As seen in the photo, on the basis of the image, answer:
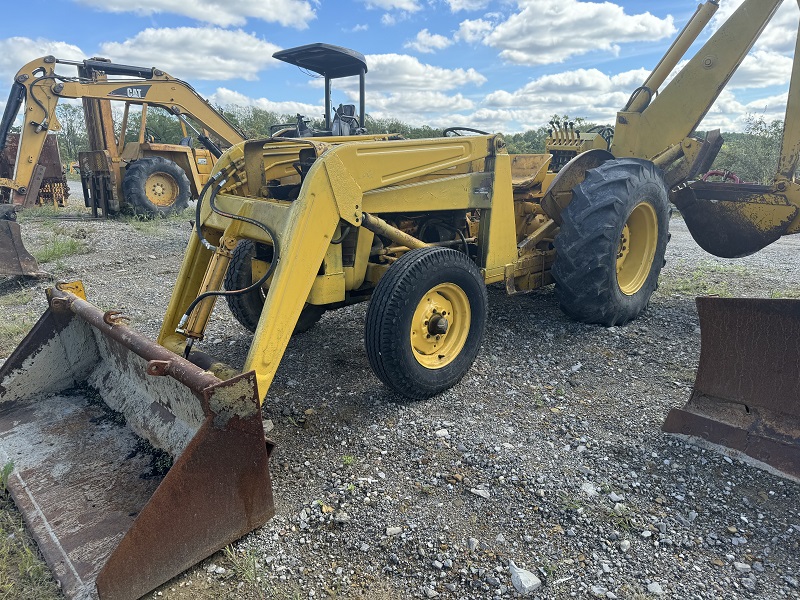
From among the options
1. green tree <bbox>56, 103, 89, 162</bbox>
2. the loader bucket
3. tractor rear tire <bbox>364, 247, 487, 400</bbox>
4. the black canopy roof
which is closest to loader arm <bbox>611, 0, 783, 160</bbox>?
the black canopy roof

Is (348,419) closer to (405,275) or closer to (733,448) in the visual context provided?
(405,275)

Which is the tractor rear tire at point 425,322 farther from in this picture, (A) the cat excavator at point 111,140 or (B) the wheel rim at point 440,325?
(A) the cat excavator at point 111,140

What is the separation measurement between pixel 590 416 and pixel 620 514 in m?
0.94

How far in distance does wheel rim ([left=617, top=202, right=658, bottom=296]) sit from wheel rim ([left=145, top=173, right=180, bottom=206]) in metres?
10.3

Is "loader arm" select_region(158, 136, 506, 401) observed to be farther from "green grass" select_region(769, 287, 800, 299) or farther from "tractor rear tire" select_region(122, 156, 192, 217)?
"tractor rear tire" select_region(122, 156, 192, 217)

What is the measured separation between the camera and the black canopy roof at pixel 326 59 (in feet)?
17.0

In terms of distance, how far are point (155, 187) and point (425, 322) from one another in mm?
10457

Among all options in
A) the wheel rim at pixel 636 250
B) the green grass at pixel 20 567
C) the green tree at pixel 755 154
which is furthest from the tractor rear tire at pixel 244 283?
the green tree at pixel 755 154

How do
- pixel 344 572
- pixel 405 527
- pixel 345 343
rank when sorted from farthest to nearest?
1. pixel 345 343
2. pixel 405 527
3. pixel 344 572

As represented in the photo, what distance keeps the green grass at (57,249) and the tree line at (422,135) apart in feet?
11.6

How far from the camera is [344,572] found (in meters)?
2.32

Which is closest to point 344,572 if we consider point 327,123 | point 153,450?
point 153,450

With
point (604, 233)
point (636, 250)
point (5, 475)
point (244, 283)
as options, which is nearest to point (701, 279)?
point (636, 250)

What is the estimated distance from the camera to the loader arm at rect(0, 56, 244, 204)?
10273 millimetres
